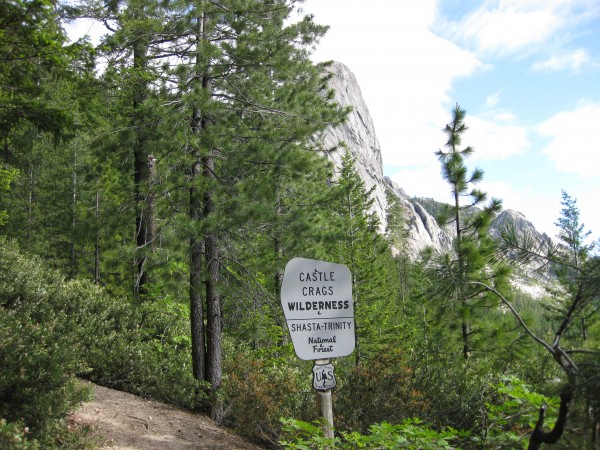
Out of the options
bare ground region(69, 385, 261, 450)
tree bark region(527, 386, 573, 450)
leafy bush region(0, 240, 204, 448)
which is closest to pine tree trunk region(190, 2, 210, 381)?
leafy bush region(0, 240, 204, 448)

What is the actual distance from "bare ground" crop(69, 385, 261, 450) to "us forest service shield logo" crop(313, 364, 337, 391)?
2.72m

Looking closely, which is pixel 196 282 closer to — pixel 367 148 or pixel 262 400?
pixel 262 400

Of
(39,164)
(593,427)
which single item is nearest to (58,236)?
(39,164)

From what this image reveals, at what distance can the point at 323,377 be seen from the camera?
3.71m

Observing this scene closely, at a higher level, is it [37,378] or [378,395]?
[37,378]

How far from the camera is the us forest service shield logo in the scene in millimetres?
3670

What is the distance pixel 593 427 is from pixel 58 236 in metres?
25.1

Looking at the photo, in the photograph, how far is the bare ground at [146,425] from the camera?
5605 millimetres

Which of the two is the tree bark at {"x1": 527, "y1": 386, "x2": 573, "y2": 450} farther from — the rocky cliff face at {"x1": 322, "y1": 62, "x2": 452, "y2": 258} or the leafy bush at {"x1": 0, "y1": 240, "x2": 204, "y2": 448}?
the rocky cliff face at {"x1": 322, "y1": 62, "x2": 452, "y2": 258}

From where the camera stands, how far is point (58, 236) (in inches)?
930

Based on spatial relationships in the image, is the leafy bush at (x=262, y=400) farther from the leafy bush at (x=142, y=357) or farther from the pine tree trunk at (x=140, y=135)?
the pine tree trunk at (x=140, y=135)

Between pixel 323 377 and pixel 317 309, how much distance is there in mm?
544

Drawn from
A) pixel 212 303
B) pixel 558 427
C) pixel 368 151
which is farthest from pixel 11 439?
pixel 368 151

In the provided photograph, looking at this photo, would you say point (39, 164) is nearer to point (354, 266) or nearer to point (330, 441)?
point (354, 266)
